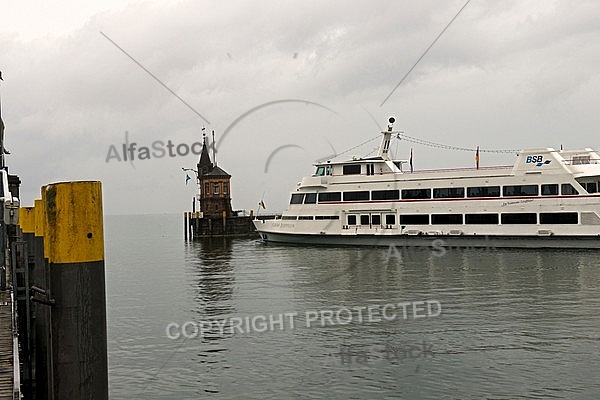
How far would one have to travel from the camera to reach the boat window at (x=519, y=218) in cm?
3653

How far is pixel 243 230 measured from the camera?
6266 cm

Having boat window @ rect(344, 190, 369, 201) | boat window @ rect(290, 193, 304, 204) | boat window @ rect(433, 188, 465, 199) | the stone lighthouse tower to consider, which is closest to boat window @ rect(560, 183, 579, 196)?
boat window @ rect(433, 188, 465, 199)

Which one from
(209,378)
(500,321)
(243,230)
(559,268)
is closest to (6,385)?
(209,378)

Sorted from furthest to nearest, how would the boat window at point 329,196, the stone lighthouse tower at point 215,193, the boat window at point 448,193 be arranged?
the stone lighthouse tower at point 215,193 < the boat window at point 329,196 < the boat window at point 448,193

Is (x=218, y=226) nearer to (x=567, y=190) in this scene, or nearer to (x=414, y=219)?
(x=414, y=219)

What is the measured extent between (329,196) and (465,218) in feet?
28.6

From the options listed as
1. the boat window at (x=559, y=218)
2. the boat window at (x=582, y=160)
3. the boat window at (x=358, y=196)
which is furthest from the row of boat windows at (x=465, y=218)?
the boat window at (x=582, y=160)

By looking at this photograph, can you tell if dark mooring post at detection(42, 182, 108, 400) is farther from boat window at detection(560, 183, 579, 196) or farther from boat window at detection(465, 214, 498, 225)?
boat window at detection(465, 214, 498, 225)

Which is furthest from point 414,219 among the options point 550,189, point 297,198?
point 297,198

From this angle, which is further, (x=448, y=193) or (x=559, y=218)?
(x=448, y=193)

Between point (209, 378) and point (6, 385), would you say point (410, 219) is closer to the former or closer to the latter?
point (209, 378)

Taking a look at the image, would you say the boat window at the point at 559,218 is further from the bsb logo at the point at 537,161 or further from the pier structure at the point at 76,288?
the pier structure at the point at 76,288

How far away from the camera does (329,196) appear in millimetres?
43031

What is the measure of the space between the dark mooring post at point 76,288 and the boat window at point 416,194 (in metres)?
35.6
